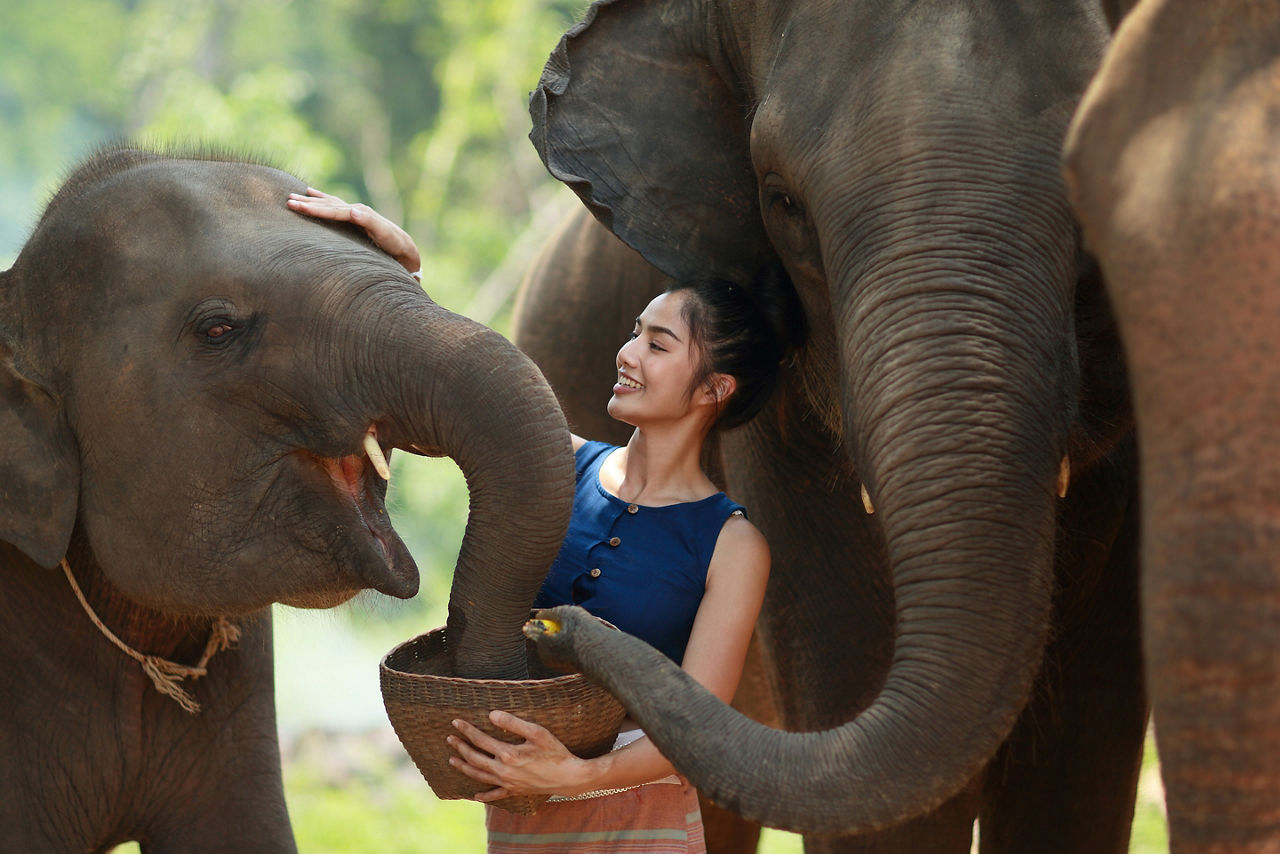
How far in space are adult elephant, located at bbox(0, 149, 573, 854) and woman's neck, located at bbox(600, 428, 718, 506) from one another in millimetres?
372

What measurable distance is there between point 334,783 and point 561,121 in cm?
475

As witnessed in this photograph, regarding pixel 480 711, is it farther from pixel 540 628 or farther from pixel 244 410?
pixel 244 410

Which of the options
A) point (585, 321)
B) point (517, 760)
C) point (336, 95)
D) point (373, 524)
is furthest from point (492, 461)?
point (336, 95)

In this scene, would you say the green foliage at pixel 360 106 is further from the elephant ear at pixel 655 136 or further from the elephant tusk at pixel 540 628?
the elephant tusk at pixel 540 628

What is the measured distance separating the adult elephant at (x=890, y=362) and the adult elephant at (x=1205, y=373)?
1.62ft

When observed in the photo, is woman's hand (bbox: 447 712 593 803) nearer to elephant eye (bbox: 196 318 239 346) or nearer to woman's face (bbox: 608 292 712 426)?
woman's face (bbox: 608 292 712 426)

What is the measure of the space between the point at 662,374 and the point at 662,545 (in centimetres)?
31

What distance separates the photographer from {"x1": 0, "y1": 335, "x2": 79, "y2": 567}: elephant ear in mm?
2900

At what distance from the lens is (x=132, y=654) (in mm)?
3111

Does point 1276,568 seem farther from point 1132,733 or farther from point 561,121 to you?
point 1132,733

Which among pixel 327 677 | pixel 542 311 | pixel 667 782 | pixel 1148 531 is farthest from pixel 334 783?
pixel 1148 531

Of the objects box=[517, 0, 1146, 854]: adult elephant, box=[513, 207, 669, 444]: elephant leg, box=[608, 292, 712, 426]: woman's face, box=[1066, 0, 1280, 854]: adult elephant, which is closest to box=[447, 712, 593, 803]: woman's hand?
box=[517, 0, 1146, 854]: adult elephant

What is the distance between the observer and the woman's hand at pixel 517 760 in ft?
8.21

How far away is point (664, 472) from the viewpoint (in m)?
2.98
